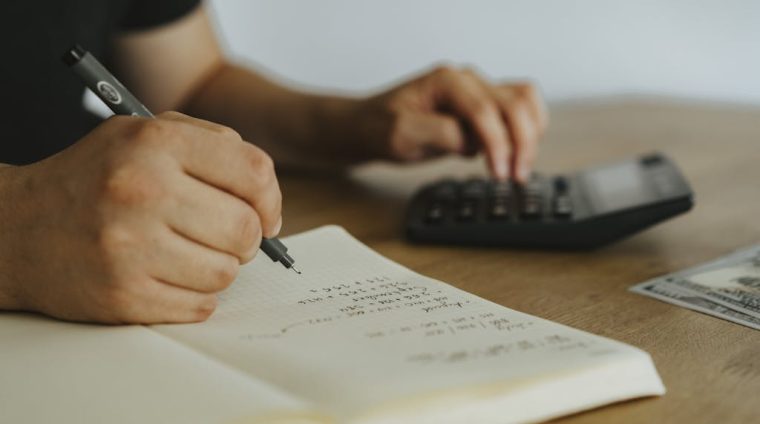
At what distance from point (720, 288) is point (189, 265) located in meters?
0.35

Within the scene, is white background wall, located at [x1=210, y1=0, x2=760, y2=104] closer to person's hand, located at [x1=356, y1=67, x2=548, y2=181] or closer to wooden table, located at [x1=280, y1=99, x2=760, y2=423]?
Answer: wooden table, located at [x1=280, y1=99, x2=760, y2=423]

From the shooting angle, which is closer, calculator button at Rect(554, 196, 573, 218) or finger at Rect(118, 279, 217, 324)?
finger at Rect(118, 279, 217, 324)

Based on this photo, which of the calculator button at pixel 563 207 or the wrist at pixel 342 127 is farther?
the wrist at pixel 342 127

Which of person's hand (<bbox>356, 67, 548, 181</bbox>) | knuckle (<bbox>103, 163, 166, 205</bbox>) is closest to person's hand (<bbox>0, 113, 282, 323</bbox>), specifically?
knuckle (<bbox>103, 163, 166, 205</bbox>)

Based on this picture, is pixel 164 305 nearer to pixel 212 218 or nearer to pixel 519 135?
pixel 212 218

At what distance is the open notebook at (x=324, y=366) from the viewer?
0.40 m

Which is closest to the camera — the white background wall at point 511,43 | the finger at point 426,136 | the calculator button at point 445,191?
the calculator button at point 445,191

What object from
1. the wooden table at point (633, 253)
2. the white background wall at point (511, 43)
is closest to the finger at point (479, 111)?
the wooden table at point (633, 253)

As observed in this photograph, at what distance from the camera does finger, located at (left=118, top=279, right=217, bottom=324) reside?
50cm

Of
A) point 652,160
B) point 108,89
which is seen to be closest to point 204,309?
point 108,89

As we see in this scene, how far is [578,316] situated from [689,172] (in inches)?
18.9

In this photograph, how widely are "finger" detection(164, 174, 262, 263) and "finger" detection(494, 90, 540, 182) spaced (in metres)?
0.42

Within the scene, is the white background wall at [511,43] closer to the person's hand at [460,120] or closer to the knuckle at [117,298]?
the person's hand at [460,120]

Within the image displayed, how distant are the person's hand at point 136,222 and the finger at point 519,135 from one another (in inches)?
16.6
